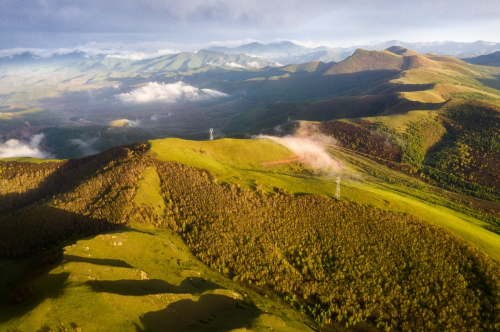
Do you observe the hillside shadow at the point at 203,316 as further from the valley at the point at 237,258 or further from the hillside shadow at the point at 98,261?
the hillside shadow at the point at 98,261

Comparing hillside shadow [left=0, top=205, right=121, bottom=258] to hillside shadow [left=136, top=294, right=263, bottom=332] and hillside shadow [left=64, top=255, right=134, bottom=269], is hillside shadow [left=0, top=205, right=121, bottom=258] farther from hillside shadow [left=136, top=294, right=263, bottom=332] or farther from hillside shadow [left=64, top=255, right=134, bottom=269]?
hillside shadow [left=136, top=294, right=263, bottom=332]

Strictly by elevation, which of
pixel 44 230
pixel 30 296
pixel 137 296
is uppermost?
pixel 30 296

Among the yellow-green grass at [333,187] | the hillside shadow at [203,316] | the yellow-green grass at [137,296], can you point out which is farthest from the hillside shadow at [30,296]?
the yellow-green grass at [333,187]

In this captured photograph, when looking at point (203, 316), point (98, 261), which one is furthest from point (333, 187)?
point (98, 261)

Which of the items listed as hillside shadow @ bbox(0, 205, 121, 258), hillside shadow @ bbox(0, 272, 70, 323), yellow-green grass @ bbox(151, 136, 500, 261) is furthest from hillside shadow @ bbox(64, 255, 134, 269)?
yellow-green grass @ bbox(151, 136, 500, 261)

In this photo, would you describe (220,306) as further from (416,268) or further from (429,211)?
(429,211)

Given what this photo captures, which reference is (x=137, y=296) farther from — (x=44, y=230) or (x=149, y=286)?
(x=44, y=230)
